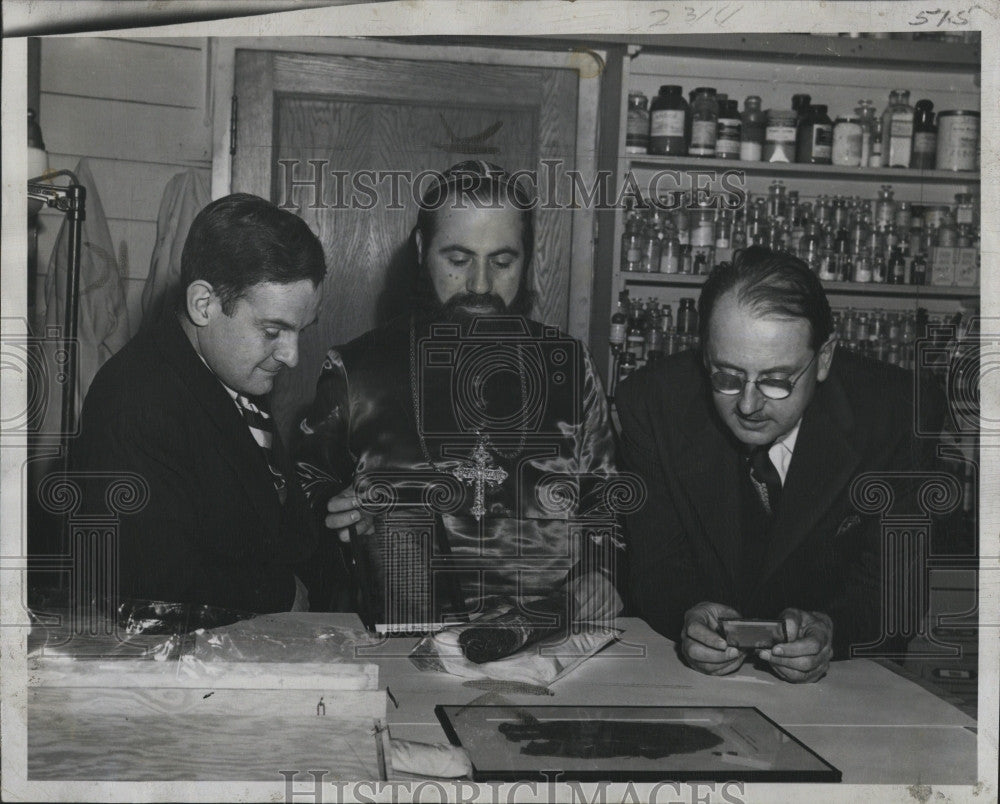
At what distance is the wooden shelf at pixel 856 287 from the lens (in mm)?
2094

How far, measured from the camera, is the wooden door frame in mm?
1888

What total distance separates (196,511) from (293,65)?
0.85 metres

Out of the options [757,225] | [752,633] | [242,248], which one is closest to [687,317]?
[757,225]

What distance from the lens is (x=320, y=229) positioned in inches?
74.8

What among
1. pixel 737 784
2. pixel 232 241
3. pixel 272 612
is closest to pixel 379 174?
pixel 232 241

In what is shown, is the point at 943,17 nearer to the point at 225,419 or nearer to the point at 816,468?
the point at 816,468

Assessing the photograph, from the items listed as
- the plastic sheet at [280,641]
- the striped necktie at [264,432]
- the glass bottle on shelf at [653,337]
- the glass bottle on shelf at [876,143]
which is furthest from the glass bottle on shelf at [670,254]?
the plastic sheet at [280,641]

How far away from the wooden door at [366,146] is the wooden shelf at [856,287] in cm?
24

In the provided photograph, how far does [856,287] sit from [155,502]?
1.46 m

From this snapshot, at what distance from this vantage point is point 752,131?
7.36ft

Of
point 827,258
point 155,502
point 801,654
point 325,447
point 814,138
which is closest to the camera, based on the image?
point 801,654

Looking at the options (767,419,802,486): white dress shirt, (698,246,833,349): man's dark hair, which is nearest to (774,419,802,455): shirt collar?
(767,419,802,486): white dress shirt

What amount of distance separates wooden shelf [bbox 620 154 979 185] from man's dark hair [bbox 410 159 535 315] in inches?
9.7
